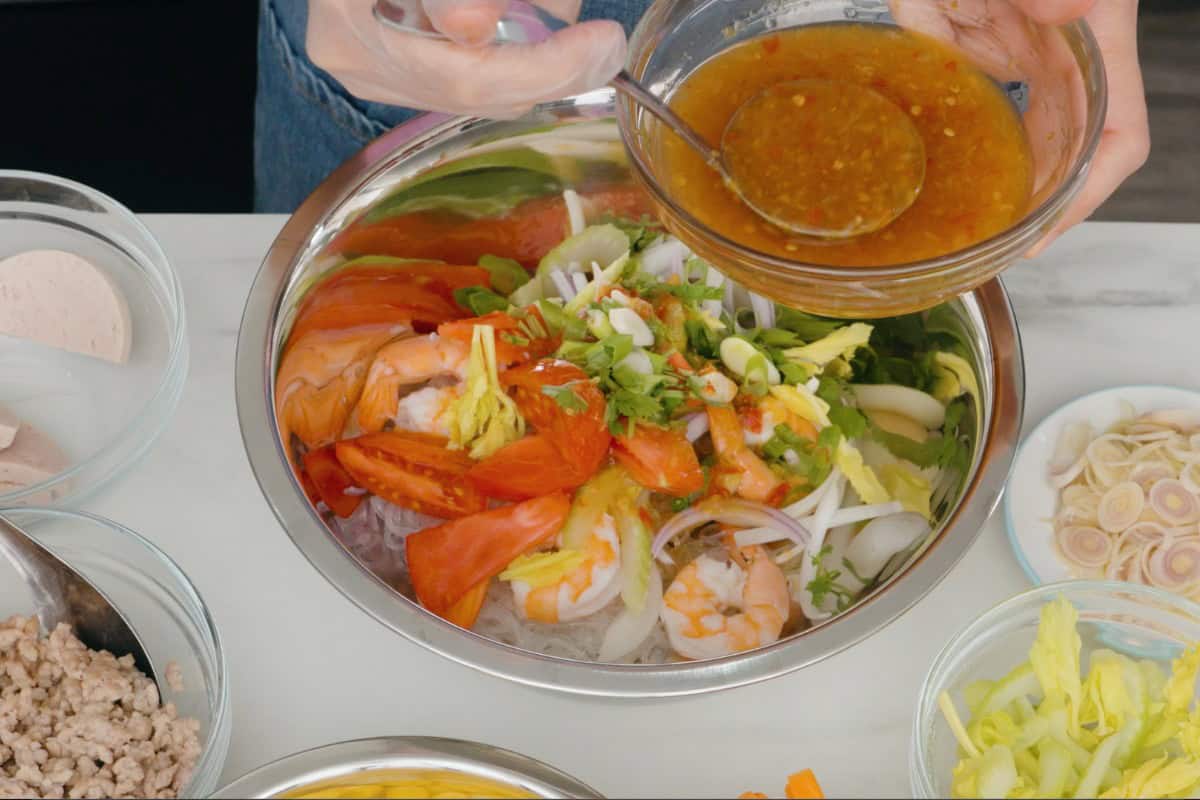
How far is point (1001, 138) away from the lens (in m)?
1.12

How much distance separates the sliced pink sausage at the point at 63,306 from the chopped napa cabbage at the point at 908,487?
89cm

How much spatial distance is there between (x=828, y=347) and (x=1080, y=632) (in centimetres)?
41

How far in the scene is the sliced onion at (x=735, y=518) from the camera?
1304 mm

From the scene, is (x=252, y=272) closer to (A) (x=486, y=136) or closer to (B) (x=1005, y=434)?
(A) (x=486, y=136)

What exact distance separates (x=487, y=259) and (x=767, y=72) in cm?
47

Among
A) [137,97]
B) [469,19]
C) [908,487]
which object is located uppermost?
[469,19]

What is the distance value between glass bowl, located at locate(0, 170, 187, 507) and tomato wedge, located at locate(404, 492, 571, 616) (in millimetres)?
346

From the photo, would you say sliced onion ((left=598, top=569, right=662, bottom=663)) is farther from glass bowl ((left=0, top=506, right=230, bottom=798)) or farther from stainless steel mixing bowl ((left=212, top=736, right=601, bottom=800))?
glass bowl ((left=0, top=506, right=230, bottom=798))

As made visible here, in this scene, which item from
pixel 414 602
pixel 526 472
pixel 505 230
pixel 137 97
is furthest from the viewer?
pixel 137 97

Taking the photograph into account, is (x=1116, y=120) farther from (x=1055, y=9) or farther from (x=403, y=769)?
(x=403, y=769)

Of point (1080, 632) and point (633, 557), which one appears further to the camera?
point (633, 557)

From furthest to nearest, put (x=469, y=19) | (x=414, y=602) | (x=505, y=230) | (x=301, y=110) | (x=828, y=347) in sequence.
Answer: (x=301, y=110) → (x=505, y=230) → (x=828, y=347) → (x=414, y=602) → (x=469, y=19)

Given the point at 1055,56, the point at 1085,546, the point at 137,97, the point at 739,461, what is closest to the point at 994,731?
the point at 1085,546

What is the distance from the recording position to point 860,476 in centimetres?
132
